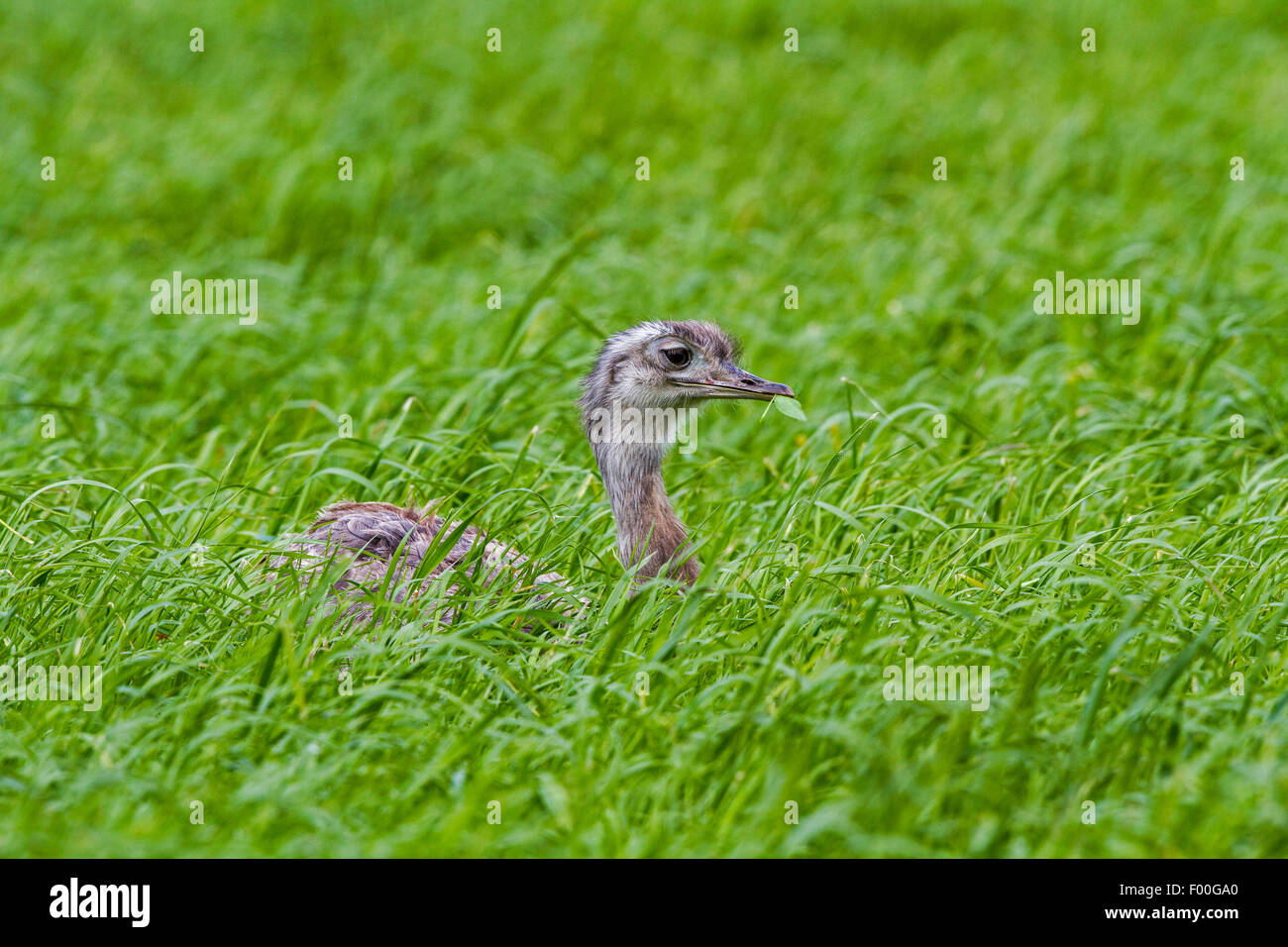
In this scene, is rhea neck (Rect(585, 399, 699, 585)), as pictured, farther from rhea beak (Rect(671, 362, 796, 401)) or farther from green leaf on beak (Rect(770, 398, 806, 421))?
green leaf on beak (Rect(770, 398, 806, 421))

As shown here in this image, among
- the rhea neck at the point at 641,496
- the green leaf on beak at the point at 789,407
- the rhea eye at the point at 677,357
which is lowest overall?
the rhea neck at the point at 641,496

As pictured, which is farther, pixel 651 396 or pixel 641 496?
pixel 651 396

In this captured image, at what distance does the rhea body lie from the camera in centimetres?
540

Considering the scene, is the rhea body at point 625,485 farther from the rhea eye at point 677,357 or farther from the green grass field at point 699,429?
the green grass field at point 699,429

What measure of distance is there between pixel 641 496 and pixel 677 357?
52cm

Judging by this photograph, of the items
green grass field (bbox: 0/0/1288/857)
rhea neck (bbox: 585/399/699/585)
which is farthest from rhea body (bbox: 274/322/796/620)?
green grass field (bbox: 0/0/1288/857)

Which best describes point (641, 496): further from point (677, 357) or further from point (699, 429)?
point (699, 429)

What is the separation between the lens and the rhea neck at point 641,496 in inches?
215

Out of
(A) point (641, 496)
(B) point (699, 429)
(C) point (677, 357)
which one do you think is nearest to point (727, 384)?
(C) point (677, 357)

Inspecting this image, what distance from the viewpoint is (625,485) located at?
18.3 feet

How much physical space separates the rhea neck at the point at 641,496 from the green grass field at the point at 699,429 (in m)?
0.15

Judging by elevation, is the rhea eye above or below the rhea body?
above

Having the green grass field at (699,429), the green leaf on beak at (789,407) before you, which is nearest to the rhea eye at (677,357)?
the green leaf on beak at (789,407)

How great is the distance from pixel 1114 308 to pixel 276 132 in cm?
533
